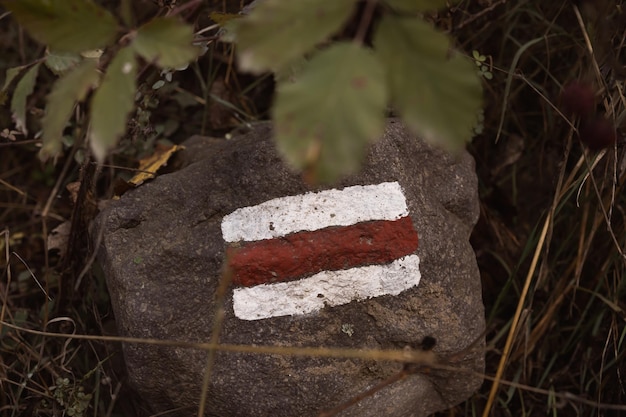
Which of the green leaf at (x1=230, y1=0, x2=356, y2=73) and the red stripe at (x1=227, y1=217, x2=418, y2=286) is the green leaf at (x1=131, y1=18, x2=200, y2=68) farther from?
the red stripe at (x1=227, y1=217, x2=418, y2=286)

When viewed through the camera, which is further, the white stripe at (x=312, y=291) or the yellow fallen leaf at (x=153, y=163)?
the yellow fallen leaf at (x=153, y=163)

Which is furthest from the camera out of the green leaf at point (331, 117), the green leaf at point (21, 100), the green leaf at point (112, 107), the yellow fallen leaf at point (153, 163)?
the yellow fallen leaf at point (153, 163)

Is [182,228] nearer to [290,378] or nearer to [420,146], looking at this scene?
[290,378]

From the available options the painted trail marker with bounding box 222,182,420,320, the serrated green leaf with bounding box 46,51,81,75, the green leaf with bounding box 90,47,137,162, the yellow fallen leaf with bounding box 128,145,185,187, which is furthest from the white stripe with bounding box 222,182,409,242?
the green leaf with bounding box 90,47,137,162

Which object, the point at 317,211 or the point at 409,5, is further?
the point at 317,211

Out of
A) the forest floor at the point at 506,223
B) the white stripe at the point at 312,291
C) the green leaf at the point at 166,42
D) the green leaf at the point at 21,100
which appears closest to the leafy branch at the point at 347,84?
the green leaf at the point at 166,42

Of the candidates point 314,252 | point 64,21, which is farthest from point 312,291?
point 64,21

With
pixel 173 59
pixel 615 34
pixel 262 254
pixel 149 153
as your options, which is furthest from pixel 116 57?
pixel 615 34

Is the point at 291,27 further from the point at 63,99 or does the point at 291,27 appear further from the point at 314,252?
the point at 314,252

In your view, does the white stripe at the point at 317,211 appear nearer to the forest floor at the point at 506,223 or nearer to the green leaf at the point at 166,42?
the forest floor at the point at 506,223
